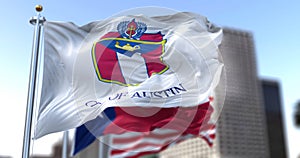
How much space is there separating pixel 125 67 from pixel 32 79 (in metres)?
→ 1.89

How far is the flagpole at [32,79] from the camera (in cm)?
650

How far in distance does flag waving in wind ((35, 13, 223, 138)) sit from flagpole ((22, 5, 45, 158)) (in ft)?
0.93

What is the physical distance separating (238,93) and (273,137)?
1154 inches

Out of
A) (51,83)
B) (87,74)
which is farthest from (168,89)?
(51,83)

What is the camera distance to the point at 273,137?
16175 cm

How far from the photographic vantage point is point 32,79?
704 centimetres

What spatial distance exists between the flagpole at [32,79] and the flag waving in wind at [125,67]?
11.1 inches

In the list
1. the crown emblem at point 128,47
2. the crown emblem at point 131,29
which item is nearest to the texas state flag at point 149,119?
the crown emblem at point 128,47

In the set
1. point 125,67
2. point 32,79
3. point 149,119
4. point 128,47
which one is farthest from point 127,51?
point 32,79

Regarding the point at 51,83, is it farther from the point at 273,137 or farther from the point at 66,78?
the point at 273,137

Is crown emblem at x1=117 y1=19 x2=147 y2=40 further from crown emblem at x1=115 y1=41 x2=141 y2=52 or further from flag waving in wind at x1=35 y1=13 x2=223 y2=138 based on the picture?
crown emblem at x1=115 y1=41 x2=141 y2=52

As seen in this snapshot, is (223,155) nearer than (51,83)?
No

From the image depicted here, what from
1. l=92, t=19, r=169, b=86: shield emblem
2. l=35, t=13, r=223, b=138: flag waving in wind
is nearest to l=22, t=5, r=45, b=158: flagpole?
l=35, t=13, r=223, b=138: flag waving in wind

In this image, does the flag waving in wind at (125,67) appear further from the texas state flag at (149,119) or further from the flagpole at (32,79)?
the flagpole at (32,79)
